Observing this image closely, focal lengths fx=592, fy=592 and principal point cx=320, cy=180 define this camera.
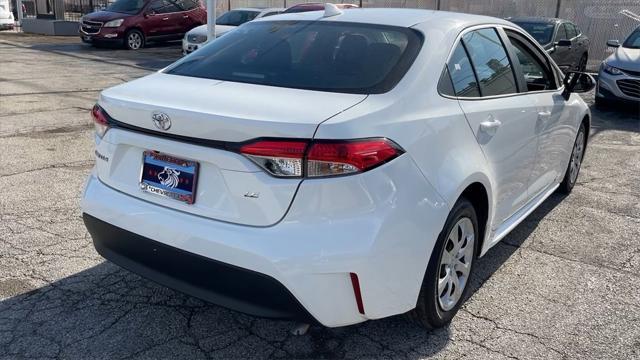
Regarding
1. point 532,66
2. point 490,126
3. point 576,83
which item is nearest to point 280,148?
point 490,126

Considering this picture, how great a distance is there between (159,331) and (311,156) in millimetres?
1405

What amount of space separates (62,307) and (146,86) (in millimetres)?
1345

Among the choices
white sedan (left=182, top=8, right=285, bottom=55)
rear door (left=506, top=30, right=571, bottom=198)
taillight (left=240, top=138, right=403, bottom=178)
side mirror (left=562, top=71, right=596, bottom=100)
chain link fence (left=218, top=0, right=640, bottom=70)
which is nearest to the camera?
taillight (left=240, top=138, right=403, bottom=178)

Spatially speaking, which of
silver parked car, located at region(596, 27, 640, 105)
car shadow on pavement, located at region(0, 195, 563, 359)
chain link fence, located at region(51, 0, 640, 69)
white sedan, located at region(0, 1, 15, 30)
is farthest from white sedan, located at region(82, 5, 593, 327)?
white sedan, located at region(0, 1, 15, 30)

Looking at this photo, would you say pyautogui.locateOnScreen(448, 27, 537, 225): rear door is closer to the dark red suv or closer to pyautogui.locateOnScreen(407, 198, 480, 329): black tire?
pyautogui.locateOnScreen(407, 198, 480, 329): black tire

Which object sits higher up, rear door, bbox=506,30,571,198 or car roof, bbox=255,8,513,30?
car roof, bbox=255,8,513,30

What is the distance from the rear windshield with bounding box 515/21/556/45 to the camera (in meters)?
12.2

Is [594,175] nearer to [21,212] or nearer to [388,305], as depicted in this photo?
[388,305]

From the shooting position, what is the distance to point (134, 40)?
19359mm

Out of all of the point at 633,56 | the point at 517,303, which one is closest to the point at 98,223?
the point at 517,303

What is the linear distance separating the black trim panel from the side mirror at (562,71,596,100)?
3.22 meters

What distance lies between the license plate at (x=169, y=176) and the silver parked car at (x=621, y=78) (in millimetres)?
9158

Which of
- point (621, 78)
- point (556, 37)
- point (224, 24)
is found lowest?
point (621, 78)

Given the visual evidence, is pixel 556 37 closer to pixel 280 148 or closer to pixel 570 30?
pixel 570 30
